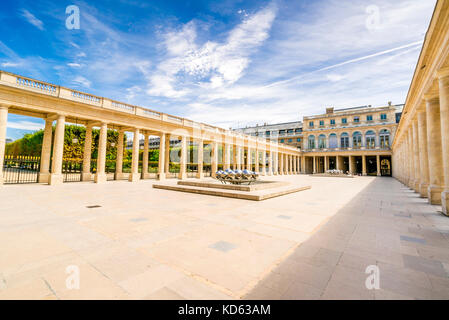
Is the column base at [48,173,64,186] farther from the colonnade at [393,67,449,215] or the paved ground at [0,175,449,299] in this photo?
the colonnade at [393,67,449,215]

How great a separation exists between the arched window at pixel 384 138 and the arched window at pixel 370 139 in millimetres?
1428

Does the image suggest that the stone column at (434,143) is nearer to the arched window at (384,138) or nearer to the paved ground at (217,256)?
the paved ground at (217,256)

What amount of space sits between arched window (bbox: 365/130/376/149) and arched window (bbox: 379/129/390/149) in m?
1.43

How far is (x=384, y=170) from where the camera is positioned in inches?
2234

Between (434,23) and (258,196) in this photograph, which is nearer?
(434,23)

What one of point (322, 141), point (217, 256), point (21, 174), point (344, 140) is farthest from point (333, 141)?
point (21, 174)

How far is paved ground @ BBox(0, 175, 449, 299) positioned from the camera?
276cm

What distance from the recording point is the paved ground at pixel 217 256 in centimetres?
276

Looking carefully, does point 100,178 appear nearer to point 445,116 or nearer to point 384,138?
point 445,116

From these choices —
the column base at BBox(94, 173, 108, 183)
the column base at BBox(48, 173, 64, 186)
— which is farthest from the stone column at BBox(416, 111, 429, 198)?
the column base at BBox(48, 173, 64, 186)
